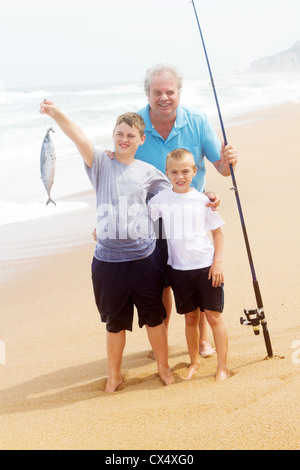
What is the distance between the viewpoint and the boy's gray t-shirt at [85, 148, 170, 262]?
316 centimetres

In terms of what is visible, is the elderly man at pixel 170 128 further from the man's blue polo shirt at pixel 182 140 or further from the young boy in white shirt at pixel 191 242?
the young boy in white shirt at pixel 191 242

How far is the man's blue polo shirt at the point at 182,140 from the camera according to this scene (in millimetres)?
3500

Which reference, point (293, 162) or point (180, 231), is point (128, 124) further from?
point (293, 162)

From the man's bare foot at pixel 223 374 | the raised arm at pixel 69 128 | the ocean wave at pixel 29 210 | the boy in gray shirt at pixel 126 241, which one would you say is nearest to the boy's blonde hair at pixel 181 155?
the boy in gray shirt at pixel 126 241

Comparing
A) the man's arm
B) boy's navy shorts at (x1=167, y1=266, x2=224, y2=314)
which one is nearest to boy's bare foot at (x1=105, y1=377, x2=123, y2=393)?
boy's navy shorts at (x1=167, y1=266, x2=224, y2=314)

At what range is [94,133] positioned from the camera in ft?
58.1

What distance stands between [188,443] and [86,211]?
5.45 meters

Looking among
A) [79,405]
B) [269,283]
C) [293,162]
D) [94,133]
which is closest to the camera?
[79,405]

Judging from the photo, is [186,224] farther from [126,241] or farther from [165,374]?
[165,374]

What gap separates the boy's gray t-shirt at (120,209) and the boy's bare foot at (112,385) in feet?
2.27

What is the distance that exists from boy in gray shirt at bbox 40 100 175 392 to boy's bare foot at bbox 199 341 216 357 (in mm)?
428
